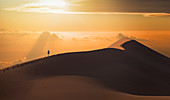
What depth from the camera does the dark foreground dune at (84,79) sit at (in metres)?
22.5

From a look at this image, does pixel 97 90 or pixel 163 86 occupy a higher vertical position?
pixel 97 90

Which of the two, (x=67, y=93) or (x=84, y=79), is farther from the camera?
(x=84, y=79)

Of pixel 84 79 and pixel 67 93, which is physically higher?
pixel 67 93

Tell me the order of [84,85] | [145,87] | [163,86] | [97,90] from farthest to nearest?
[163,86], [145,87], [84,85], [97,90]

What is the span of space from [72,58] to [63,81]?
50.2 ft

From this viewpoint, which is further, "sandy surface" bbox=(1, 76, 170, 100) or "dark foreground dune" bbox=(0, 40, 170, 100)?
"dark foreground dune" bbox=(0, 40, 170, 100)

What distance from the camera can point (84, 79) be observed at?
98.6 ft

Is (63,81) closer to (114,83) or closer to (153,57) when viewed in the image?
(114,83)

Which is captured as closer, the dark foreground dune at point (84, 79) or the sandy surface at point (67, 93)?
the sandy surface at point (67, 93)

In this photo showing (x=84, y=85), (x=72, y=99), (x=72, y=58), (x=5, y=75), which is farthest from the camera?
(x=72, y=58)

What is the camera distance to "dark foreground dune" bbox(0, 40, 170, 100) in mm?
22453

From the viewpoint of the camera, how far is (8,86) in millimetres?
25312

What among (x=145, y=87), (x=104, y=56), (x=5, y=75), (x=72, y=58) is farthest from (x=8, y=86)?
(x=104, y=56)

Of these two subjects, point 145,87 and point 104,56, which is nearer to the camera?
point 145,87
